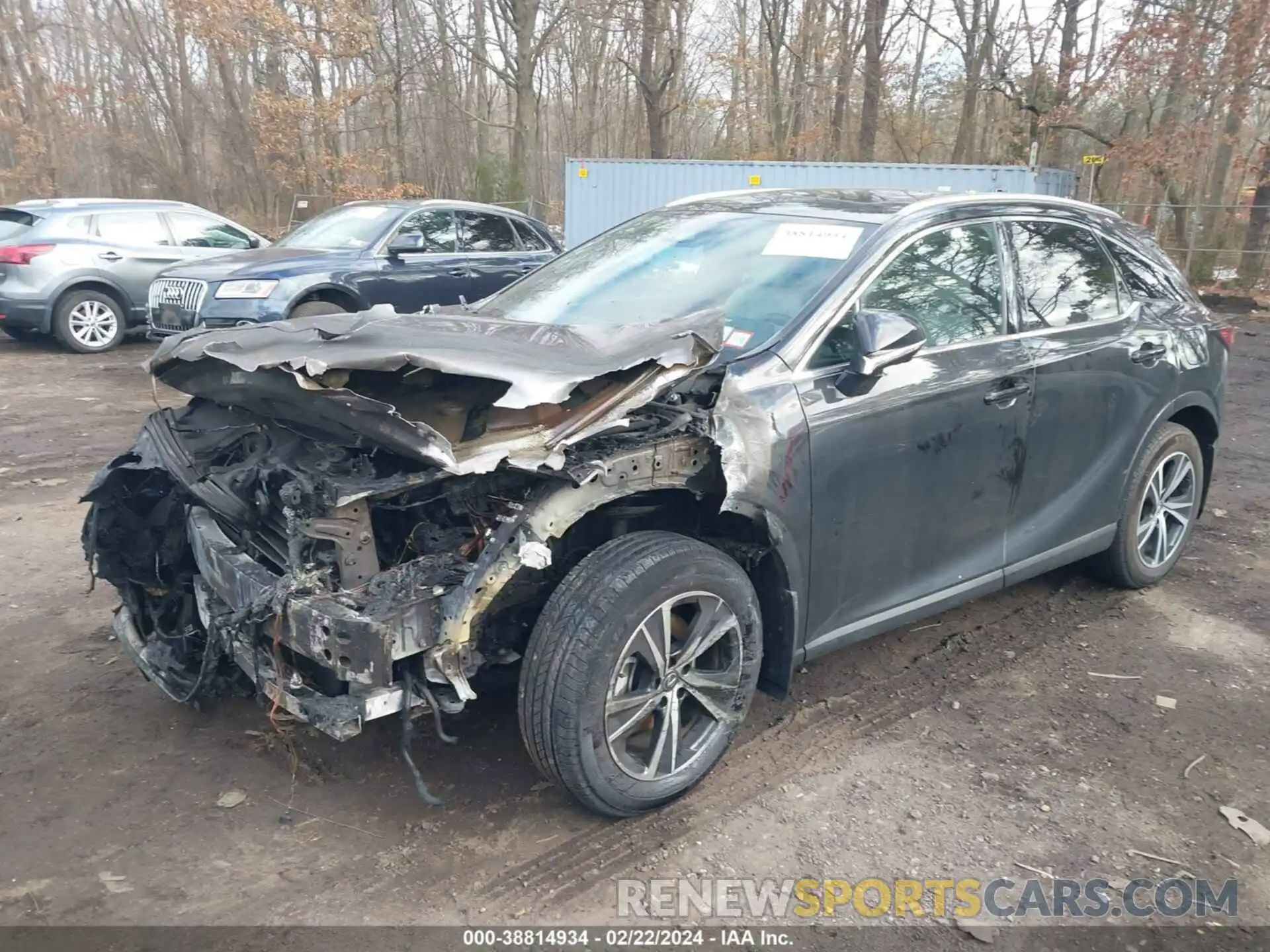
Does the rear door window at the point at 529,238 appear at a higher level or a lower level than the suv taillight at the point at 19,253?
higher

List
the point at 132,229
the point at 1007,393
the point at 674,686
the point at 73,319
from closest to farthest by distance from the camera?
the point at 674,686, the point at 1007,393, the point at 73,319, the point at 132,229

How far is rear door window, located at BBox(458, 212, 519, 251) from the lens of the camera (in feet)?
33.4

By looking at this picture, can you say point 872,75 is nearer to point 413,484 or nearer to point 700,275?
point 700,275

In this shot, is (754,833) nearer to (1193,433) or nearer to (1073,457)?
(1073,457)

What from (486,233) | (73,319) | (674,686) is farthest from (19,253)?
(674,686)

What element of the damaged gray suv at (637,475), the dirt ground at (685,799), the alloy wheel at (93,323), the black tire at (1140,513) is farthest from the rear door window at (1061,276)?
the alloy wheel at (93,323)

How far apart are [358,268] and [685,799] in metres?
7.13

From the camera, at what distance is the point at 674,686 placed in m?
3.04

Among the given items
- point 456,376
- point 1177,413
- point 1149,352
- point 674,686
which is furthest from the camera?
point 1177,413

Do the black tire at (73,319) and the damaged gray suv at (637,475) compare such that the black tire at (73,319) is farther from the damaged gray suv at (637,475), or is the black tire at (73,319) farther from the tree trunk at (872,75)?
the tree trunk at (872,75)

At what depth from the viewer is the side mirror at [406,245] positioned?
29.9 ft

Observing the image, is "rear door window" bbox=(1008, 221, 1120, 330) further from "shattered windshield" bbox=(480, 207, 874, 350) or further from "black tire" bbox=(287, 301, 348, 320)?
"black tire" bbox=(287, 301, 348, 320)

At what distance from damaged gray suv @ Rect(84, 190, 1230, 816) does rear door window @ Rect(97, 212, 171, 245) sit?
30.9 feet

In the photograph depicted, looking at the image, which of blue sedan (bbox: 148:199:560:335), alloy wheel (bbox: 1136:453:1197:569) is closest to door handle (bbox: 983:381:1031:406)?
alloy wheel (bbox: 1136:453:1197:569)
